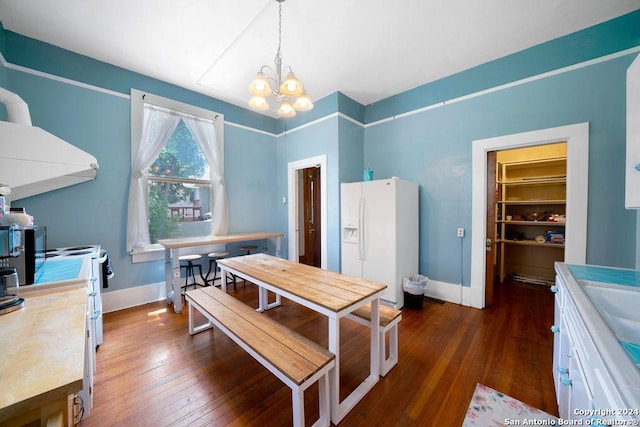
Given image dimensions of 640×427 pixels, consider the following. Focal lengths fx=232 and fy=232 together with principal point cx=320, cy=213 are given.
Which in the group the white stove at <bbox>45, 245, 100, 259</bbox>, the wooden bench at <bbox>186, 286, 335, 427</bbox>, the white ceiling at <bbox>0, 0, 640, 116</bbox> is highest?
the white ceiling at <bbox>0, 0, 640, 116</bbox>

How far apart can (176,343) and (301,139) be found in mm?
3431

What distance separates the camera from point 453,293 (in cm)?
322

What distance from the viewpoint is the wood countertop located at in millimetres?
642

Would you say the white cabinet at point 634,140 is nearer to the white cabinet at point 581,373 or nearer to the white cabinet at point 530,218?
the white cabinet at point 581,373

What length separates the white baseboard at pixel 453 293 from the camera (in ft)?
9.95

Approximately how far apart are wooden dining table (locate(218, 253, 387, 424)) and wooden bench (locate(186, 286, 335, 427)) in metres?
0.09

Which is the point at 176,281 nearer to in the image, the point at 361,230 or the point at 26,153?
the point at 26,153

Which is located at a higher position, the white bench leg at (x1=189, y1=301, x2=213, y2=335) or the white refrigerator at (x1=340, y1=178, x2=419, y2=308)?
the white refrigerator at (x1=340, y1=178, x2=419, y2=308)

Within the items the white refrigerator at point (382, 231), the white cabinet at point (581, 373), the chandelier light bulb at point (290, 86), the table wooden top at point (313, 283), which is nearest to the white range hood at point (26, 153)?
the table wooden top at point (313, 283)

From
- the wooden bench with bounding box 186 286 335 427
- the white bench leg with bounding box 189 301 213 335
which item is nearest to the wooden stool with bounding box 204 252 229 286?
the white bench leg with bounding box 189 301 213 335

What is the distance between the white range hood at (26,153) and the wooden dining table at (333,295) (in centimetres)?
160

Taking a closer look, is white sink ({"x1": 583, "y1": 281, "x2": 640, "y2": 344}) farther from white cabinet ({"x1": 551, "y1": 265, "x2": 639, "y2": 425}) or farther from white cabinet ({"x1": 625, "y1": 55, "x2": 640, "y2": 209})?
white cabinet ({"x1": 625, "y1": 55, "x2": 640, "y2": 209})

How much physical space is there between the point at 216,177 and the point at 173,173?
60cm

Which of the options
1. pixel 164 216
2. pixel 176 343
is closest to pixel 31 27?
pixel 164 216
